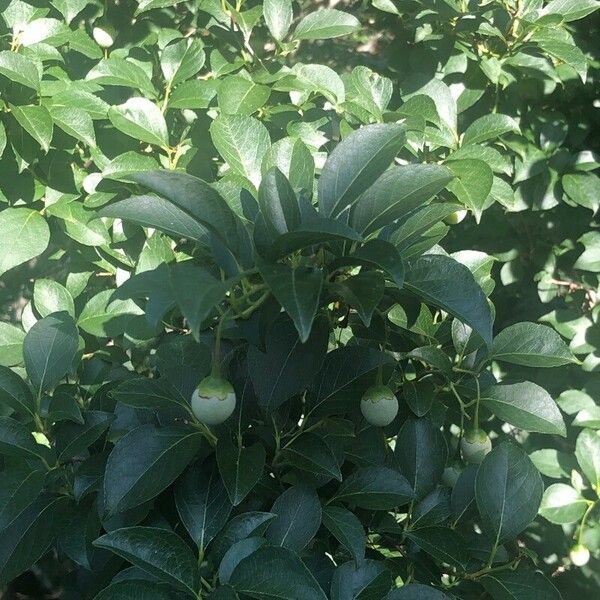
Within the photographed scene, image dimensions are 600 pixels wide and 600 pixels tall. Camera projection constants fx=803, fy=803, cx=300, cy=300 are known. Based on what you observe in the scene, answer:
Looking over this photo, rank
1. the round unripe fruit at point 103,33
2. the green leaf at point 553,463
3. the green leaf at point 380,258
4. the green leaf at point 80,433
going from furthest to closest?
the green leaf at point 553,463, the round unripe fruit at point 103,33, the green leaf at point 80,433, the green leaf at point 380,258

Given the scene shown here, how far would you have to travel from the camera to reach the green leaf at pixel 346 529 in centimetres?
83

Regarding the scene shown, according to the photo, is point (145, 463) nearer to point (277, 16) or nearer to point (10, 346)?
point (10, 346)

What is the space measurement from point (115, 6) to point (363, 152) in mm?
870

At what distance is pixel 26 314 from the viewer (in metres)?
1.22

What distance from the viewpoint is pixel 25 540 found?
0.95m

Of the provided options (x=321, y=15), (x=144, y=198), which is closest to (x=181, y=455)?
(x=144, y=198)

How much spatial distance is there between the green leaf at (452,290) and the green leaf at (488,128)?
0.64 m

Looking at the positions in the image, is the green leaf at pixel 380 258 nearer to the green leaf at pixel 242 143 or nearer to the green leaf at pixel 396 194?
the green leaf at pixel 396 194

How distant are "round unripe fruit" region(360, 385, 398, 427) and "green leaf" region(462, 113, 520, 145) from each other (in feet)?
2.04

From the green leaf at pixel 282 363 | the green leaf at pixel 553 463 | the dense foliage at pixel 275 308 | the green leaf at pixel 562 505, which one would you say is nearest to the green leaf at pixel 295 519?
the dense foliage at pixel 275 308

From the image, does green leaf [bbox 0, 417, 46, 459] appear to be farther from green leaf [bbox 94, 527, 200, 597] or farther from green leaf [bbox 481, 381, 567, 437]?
green leaf [bbox 481, 381, 567, 437]

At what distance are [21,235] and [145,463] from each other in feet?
1.74

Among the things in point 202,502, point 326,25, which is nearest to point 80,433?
point 202,502

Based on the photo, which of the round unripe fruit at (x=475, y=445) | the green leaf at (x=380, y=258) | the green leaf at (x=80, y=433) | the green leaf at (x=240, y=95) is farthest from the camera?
the green leaf at (x=240, y=95)
